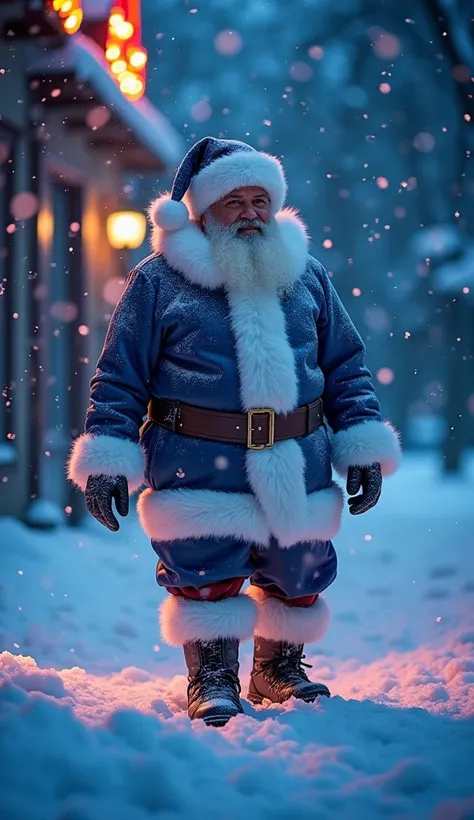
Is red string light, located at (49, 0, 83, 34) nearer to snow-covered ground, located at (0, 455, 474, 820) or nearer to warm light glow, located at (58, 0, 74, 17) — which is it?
warm light glow, located at (58, 0, 74, 17)

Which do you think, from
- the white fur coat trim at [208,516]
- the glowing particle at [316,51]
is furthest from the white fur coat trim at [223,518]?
the glowing particle at [316,51]

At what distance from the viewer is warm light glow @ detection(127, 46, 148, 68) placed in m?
7.07

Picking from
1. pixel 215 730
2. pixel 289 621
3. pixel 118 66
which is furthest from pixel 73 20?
pixel 215 730

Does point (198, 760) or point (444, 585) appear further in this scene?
point (444, 585)

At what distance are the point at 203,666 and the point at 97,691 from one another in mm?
425

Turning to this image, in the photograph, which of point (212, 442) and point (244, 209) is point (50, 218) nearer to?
point (244, 209)

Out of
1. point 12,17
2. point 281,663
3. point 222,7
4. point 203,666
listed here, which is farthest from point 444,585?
point 222,7

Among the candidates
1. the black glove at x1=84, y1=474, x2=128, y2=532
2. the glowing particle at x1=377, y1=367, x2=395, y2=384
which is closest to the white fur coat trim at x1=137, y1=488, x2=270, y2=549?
the black glove at x1=84, y1=474, x2=128, y2=532

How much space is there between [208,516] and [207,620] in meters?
0.35

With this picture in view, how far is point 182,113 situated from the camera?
15.7 metres

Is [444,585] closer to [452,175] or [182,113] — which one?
[452,175]

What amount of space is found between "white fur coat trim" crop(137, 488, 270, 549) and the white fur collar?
0.70m

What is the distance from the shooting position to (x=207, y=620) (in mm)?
2697

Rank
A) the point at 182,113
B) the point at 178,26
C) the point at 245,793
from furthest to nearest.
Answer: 1. the point at 182,113
2. the point at 178,26
3. the point at 245,793
